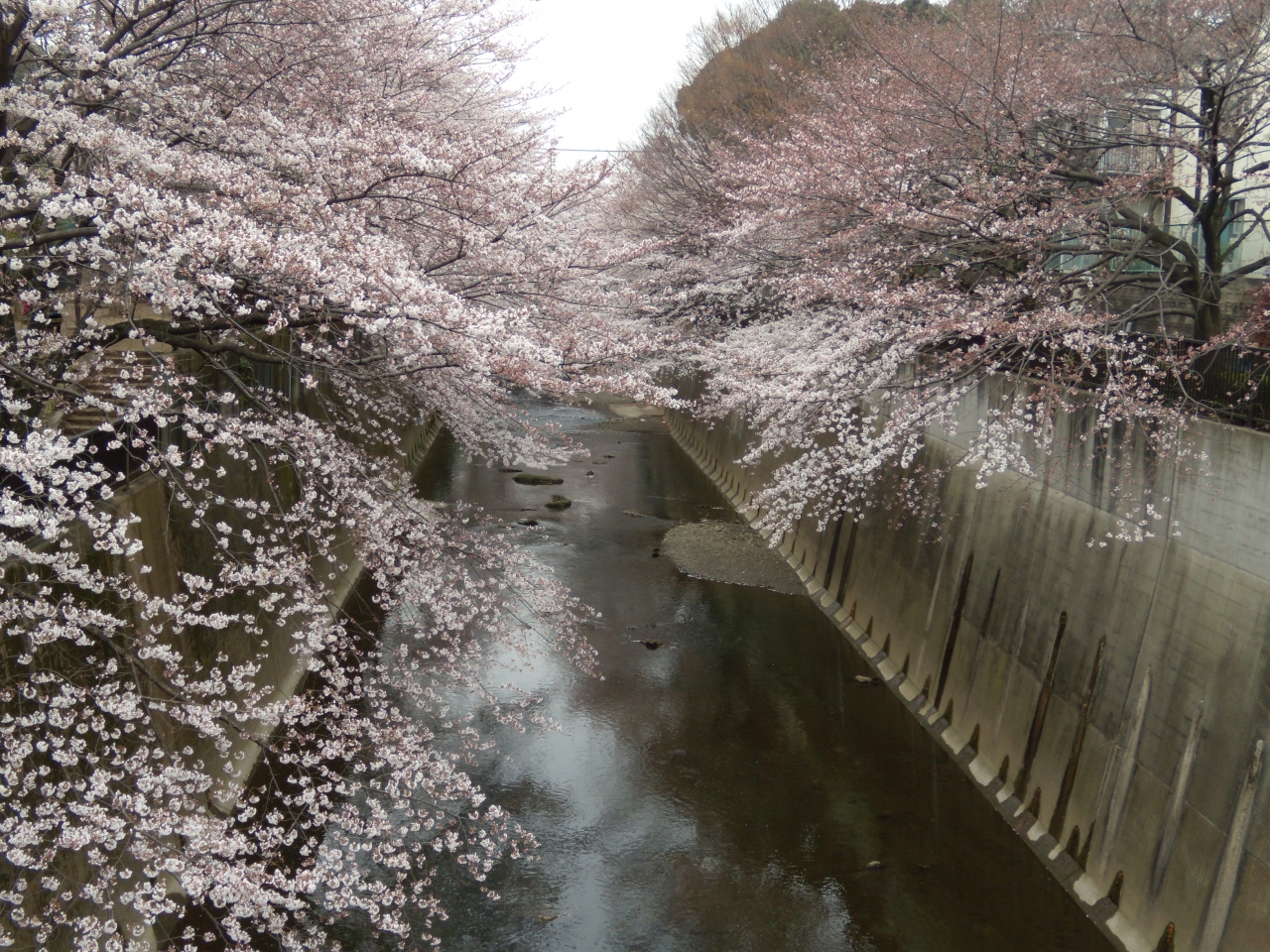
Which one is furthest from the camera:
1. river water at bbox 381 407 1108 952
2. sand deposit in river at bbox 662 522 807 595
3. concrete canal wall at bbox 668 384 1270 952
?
sand deposit in river at bbox 662 522 807 595

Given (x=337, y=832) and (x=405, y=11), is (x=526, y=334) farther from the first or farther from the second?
(x=337, y=832)

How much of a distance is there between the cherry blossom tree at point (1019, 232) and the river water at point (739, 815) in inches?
116

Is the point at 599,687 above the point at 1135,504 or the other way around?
the other way around

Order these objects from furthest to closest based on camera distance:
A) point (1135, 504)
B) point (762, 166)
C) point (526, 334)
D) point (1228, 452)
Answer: point (762, 166)
point (526, 334)
point (1135, 504)
point (1228, 452)

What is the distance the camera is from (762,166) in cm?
→ 1894

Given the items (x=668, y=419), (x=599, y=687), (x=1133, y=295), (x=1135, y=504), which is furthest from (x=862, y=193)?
(x=668, y=419)

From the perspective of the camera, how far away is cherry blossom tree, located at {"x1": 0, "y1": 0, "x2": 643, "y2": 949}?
583cm

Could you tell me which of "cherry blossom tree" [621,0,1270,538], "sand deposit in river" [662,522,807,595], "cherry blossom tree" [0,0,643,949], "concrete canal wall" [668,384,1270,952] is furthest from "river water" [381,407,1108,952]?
"cherry blossom tree" [621,0,1270,538]

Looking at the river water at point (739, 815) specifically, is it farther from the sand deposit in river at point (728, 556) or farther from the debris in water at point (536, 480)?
the debris in water at point (536, 480)

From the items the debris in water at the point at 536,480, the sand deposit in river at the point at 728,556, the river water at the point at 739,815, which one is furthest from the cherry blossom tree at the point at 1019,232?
the debris in water at the point at 536,480

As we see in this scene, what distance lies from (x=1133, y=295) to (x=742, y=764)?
35.0 ft

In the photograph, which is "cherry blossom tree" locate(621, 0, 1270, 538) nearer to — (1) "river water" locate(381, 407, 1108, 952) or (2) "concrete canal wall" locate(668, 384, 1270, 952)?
(2) "concrete canal wall" locate(668, 384, 1270, 952)

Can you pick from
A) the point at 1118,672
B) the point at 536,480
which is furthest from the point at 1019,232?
the point at 536,480

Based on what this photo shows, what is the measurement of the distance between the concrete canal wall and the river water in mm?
649
